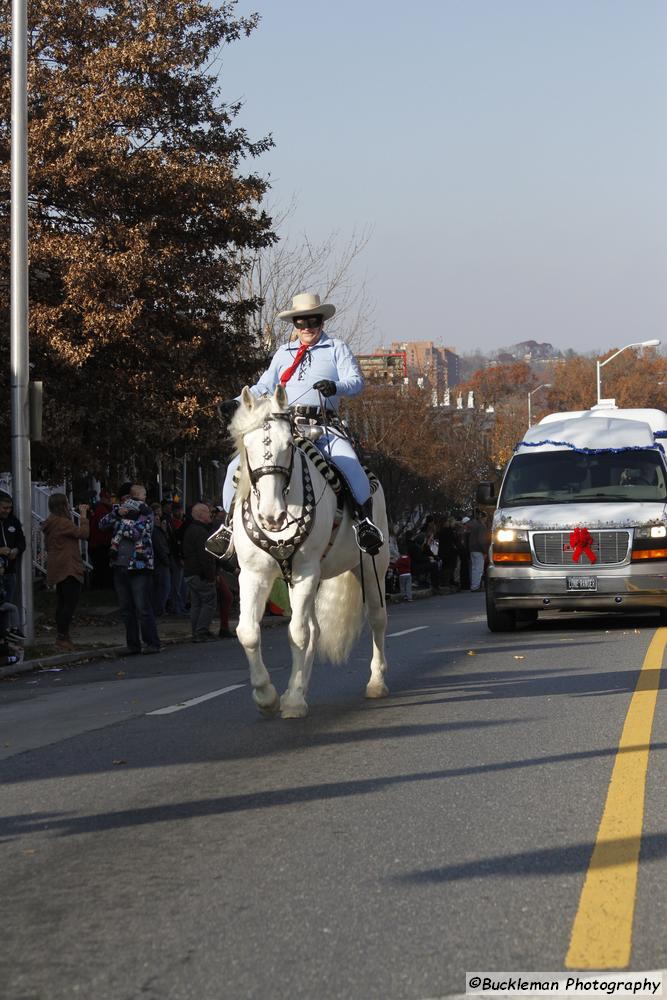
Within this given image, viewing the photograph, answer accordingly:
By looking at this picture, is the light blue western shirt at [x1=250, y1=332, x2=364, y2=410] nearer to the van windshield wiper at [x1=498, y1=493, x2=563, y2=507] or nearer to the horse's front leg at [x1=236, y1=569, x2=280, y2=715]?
the horse's front leg at [x1=236, y1=569, x2=280, y2=715]

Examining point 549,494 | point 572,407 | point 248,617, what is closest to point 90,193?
A: point 549,494

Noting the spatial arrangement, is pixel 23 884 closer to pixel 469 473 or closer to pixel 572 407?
pixel 469 473

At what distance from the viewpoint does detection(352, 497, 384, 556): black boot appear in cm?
1041

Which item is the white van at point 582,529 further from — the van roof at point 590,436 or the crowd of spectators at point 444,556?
the crowd of spectators at point 444,556

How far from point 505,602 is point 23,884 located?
12.4 m

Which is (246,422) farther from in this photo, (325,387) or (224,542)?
(224,542)

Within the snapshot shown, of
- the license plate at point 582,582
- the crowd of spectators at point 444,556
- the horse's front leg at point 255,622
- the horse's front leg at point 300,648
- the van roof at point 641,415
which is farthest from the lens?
the crowd of spectators at point 444,556

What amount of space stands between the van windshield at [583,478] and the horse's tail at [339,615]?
7.64 metres

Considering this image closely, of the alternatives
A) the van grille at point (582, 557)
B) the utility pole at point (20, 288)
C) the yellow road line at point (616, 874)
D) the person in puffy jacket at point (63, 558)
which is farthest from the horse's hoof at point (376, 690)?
A: the utility pole at point (20, 288)

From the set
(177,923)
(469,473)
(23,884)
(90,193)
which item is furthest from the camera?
(469,473)

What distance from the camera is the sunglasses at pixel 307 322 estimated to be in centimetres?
1077

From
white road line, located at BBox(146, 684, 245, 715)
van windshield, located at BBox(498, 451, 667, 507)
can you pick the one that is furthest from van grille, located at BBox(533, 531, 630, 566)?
white road line, located at BBox(146, 684, 245, 715)

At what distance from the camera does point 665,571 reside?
1727cm

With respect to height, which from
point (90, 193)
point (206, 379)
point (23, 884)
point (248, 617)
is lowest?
point (23, 884)
